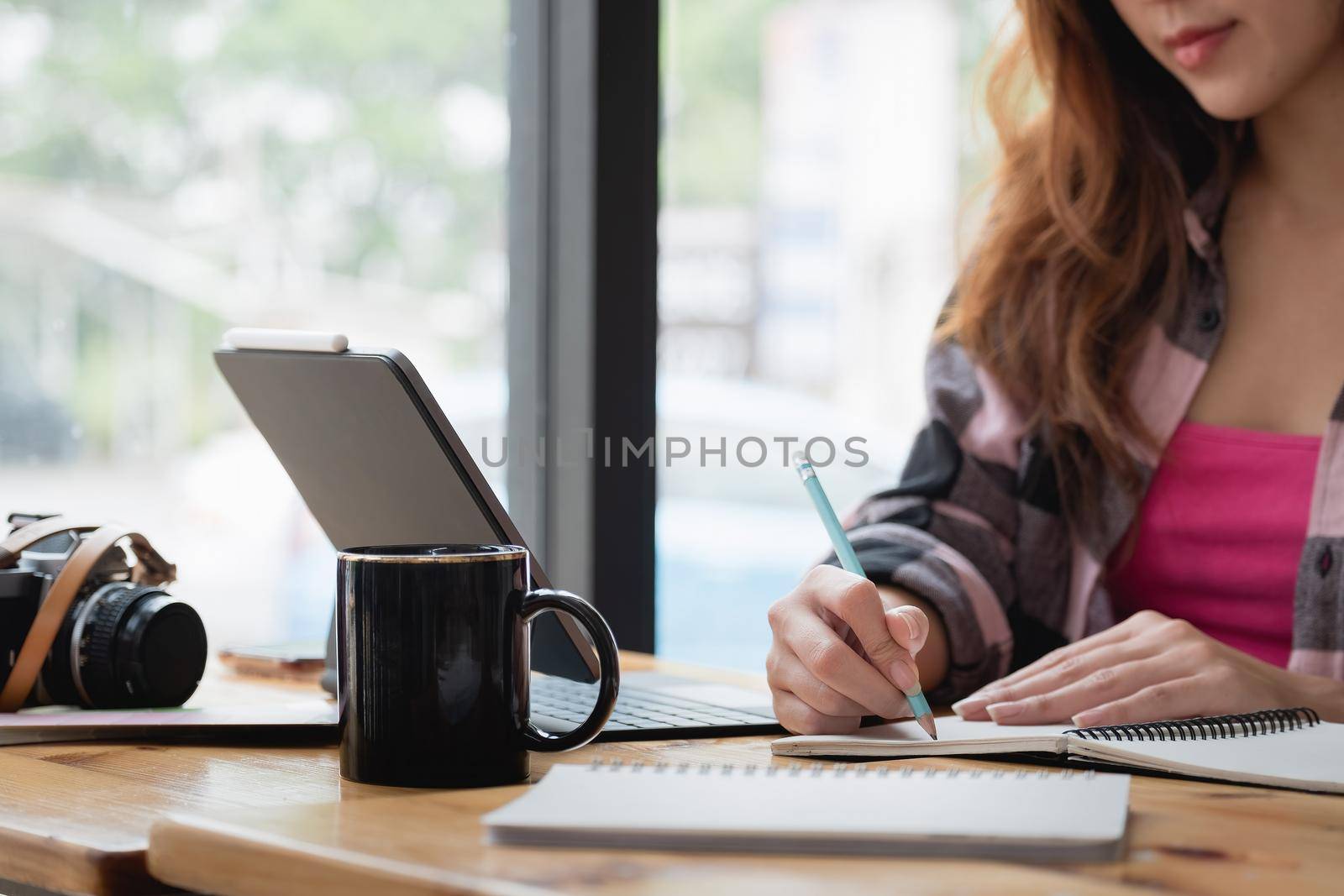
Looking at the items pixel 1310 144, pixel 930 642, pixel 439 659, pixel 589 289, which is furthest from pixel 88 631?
pixel 1310 144

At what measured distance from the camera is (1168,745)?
0.77 m

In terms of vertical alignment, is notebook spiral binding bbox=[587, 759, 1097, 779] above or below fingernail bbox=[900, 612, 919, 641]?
below

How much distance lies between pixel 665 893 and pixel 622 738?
0.36m

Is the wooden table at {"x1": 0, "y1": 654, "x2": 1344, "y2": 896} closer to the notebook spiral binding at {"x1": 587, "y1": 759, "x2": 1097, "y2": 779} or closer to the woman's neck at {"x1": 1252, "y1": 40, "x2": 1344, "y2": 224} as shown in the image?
the notebook spiral binding at {"x1": 587, "y1": 759, "x2": 1097, "y2": 779}

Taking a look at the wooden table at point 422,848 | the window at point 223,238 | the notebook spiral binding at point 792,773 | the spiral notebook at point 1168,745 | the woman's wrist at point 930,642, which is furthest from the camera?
the window at point 223,238

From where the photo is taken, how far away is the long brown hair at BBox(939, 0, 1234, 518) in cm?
131

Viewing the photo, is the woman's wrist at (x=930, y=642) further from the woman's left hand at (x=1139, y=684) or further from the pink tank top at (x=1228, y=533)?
the pink tank top at (x=1228, y=533)

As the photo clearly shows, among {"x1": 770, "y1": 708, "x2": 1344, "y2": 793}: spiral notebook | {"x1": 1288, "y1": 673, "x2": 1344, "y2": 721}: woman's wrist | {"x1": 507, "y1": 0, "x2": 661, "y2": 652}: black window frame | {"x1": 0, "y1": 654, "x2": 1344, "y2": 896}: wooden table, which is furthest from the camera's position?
{"x1": 507, "y1": 0, "x2": 661, "y2": 652}: black window frame

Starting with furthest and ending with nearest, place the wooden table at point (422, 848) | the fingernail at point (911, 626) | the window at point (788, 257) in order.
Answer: the window at point (788, 257)
the fingernail at point (911, 626)
the wooden table at point (422, 848)

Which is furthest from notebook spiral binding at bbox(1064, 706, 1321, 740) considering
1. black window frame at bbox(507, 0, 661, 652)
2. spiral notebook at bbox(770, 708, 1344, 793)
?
black window frame at bbox(507, 0, 661, 652)

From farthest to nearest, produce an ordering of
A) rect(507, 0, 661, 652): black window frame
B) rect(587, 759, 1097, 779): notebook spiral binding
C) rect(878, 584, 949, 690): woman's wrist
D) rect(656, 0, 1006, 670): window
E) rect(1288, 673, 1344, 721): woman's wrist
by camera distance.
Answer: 1. rect(656, 0, 1006, 670): window
2. rect(507, 0, 661, 652): black window frame
3. rect(878, 584, 949, 690): woman's wrist
4. rect(1288, 673, 1344, 721): woman's wrist
5. rect(587, 759, 1097, 779): notebook spiral binding

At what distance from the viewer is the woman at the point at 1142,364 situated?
1159 millimetres

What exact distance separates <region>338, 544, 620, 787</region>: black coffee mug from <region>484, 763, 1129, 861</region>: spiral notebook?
8 cm

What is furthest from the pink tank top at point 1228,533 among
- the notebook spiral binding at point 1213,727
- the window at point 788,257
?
the window at point 788,257
